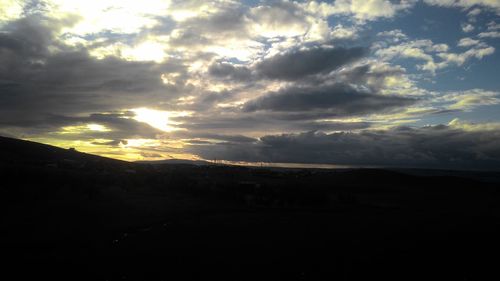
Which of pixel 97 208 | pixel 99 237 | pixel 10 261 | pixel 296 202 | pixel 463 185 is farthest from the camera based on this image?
pixel 463 185

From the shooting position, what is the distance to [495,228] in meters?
37.2

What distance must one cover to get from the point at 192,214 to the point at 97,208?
946 centimetres

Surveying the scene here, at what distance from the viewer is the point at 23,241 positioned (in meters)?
24.9

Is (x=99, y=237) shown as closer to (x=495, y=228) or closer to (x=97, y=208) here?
(x=97, y=208)

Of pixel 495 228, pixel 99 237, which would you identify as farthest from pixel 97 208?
pixel 495 228

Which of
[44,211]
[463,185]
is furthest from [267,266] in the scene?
[463,185]

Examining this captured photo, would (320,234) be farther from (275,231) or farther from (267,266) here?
(267,266)

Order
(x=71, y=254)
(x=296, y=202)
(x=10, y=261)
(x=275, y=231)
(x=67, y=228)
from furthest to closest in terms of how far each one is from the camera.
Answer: (x=296, y=202) → (x=275, y=231) → (x=67, y=228) → (x=71, y=254) → (x=10, y=261)

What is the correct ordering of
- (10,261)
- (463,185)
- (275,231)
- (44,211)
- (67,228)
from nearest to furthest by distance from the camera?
1. (10,261)
2. (67,228)
3. (275,231)
4. (44,211)
5. (463,185)

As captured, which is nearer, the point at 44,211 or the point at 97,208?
the point at 44,211

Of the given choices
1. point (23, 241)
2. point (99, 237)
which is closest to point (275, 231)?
point (99, 237)

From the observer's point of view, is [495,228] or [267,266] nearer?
[267,266]

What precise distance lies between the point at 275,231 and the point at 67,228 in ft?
→ 50.6

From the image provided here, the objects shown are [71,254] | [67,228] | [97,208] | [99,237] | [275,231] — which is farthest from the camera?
[97,208]
